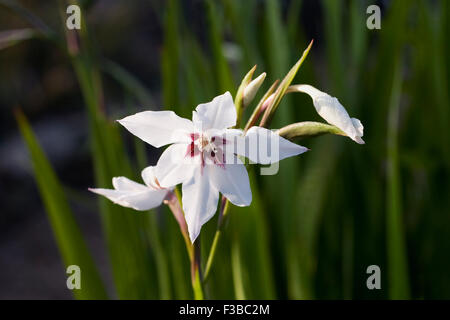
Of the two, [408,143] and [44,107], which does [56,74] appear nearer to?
[44,107]

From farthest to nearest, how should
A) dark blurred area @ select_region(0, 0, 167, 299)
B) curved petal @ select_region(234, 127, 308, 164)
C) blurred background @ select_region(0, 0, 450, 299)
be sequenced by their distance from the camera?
dark blurred area @ select_region(0, 0, 167, 299) → blurred background @ select_region(0, 0, 450, 299) → curved petal @ select_region(234, 127, 308, 164)

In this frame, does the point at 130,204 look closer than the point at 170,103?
Yes

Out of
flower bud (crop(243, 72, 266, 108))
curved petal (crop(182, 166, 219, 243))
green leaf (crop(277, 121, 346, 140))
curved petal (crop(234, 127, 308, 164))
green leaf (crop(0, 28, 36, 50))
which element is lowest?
curved petal (crop(182, 166, 219, 243))

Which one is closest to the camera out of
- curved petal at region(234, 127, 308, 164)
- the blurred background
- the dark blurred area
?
curved petal at region(234, 127, 308, 164)

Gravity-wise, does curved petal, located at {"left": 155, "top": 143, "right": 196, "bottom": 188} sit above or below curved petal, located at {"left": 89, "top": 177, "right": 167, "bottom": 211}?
above

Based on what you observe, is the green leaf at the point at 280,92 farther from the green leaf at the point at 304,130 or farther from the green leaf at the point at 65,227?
the green leaf at the point at 65,227

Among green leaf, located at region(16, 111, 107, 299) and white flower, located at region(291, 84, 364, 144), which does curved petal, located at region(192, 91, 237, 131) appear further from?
green leaf, located at region(16, 111, 107, 299)

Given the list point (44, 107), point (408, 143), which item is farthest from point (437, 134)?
point (44, 107)

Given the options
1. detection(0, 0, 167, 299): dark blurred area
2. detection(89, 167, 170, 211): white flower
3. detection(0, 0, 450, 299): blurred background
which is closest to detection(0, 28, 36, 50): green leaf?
detection(0, 0, 450, 299): blurred background
